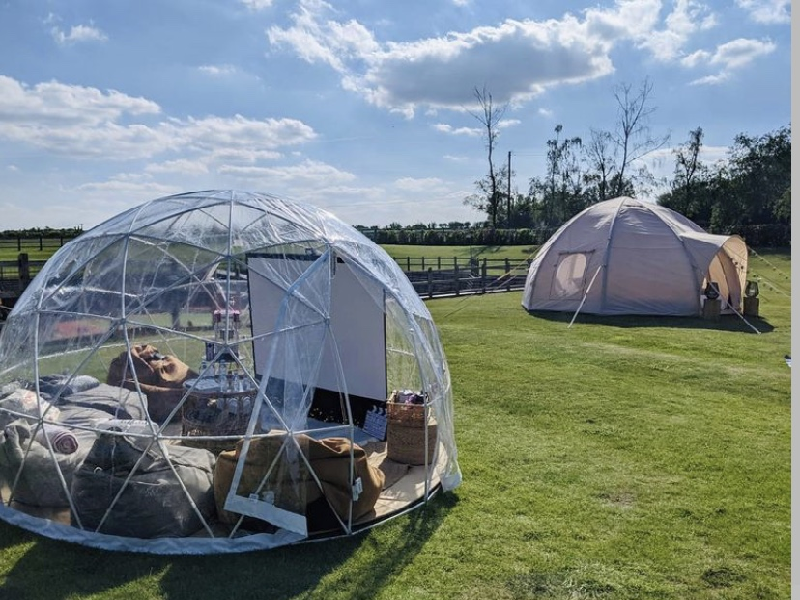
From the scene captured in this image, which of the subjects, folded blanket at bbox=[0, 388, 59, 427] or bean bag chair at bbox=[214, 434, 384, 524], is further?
folded blanket at bbox=[0, 388, 59, 427]

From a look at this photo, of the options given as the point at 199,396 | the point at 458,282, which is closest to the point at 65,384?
the point at 199,396

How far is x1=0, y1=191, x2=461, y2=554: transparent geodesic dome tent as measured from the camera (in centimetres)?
520

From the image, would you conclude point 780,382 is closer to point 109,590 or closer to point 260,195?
point 260,195

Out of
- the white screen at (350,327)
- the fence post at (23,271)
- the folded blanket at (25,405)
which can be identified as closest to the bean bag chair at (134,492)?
the folded blanket at (25,405)

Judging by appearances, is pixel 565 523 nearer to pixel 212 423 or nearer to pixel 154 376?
pixel 212 423

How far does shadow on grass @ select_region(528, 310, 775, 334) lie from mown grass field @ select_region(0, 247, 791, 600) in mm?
5235

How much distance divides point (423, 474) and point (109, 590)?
309 cm

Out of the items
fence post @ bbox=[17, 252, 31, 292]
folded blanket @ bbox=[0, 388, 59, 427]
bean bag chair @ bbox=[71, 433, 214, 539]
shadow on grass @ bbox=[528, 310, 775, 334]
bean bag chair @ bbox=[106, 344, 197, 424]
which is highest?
fence post @ bbox=[17, 252, 31, 292]

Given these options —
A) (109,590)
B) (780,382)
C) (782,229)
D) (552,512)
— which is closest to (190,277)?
(109,590)

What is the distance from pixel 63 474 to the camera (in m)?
5.54

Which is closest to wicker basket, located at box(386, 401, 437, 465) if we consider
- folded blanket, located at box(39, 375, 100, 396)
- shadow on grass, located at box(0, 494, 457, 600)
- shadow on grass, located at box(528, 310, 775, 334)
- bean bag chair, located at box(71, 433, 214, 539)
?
shadow on grass, located at box(0, 494, 457, 600)

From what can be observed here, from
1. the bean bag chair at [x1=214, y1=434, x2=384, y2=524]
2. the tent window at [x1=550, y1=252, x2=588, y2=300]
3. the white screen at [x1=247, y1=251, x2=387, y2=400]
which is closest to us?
the bean bag chair at [x1=214, y1=434, x2=384, y2=524]

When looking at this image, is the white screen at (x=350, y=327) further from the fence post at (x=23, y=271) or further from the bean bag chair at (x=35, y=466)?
the fence post at (x=23, y=271)

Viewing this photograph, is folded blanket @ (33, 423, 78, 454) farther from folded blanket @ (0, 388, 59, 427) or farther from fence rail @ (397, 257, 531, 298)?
fence rail @ (397, 257, 531, 298)
